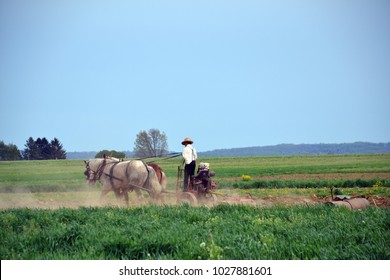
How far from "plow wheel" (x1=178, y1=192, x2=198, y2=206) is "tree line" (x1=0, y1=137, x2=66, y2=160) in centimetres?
1336

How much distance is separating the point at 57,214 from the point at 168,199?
19.3 feet

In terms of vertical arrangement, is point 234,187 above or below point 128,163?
below

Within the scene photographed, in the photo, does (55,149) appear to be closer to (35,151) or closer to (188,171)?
(35,151)

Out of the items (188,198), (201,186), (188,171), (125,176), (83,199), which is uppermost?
(188,171)

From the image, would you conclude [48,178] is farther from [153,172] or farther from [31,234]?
[31,234]

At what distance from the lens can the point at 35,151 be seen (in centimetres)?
2495

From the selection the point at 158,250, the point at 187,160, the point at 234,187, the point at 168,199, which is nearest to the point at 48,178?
the point at 234,187

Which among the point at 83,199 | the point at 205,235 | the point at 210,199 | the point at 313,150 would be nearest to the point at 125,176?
the point at 210,199

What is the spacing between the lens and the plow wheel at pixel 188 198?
1266 cm

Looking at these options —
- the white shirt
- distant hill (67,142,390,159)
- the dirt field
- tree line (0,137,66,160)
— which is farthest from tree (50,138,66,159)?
distant hill (67,142,390,159)

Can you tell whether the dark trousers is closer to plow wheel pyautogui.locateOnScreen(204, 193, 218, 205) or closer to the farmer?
the farmer

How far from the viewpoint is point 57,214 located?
32.6 ft

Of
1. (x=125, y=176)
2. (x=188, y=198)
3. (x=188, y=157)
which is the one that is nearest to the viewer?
(x=188, y=198)

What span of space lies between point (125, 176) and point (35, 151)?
39.8 feet
